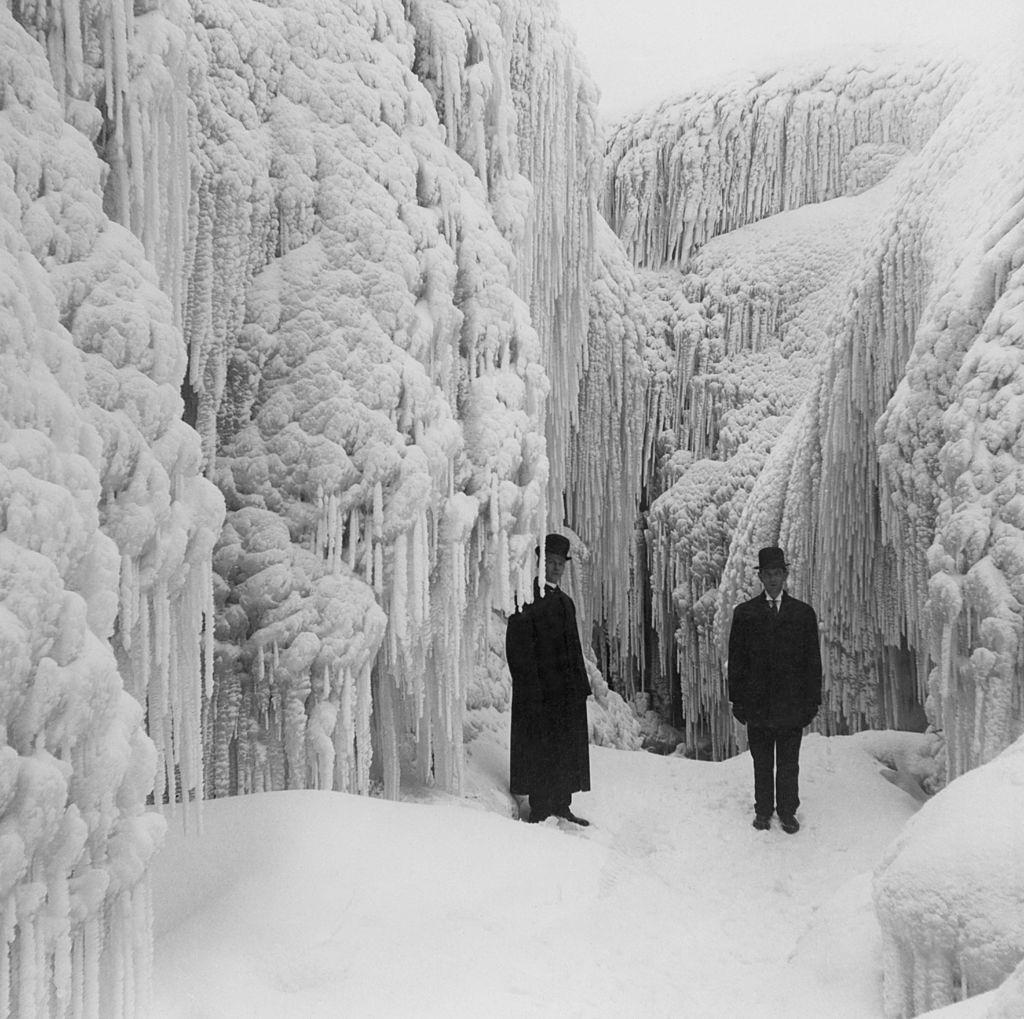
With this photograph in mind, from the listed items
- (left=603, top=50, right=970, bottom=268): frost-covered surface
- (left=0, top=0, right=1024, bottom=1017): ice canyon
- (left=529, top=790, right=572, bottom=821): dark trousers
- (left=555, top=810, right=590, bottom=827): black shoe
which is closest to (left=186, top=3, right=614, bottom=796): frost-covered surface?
(left=0, top=0, right=1024, bottom=1017): ice canyon

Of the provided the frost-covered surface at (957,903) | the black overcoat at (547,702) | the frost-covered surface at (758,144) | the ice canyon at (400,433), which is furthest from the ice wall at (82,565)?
the frost-covered surface at (758,144)

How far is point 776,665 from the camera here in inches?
204

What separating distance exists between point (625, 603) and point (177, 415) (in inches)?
277

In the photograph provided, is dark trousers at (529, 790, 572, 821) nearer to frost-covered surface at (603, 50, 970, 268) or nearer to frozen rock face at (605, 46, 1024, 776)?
frozen rock face at (605, 46, 1024, 776)

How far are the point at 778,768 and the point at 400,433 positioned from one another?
243 cm

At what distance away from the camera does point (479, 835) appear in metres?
3.67

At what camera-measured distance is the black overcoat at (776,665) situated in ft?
16.7

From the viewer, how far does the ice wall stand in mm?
2061

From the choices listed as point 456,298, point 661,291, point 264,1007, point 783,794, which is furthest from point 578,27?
point 264,1007

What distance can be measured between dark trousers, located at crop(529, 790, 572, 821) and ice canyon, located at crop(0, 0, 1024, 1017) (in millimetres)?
421

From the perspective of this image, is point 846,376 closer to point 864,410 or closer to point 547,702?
point 864,410

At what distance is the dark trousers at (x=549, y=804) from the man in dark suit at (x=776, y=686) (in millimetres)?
901

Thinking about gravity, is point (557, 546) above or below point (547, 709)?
above

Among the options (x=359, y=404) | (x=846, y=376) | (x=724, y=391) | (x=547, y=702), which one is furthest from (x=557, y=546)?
(x=724, y=391)
